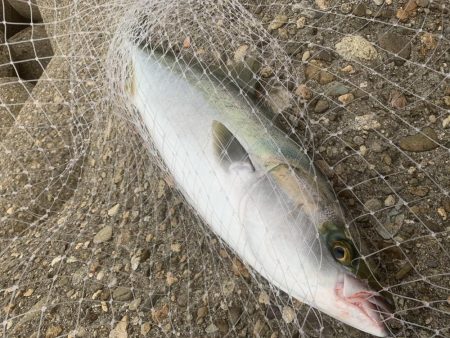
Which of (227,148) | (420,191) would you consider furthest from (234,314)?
(420,191)

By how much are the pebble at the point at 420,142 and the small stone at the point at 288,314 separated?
95 centimetres

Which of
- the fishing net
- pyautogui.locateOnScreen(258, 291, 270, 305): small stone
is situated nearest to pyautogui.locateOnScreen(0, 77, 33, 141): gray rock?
the fishing net

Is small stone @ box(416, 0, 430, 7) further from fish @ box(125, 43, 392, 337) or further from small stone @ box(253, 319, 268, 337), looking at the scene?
small stone @ box(253, 319, 268, 337)

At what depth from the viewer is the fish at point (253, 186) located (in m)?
1.74

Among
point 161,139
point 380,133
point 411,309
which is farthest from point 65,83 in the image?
point 411,309

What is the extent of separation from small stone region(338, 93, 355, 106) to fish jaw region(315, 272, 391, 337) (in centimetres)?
102

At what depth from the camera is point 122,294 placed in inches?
89.0

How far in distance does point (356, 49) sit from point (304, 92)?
385 millimetres

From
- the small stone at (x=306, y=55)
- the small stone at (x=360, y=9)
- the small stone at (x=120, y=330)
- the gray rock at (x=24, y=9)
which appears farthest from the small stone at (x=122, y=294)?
the gray rock at (x=24, y=9)

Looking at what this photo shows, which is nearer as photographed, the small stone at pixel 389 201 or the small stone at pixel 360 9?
the small stone at pixel 389 201

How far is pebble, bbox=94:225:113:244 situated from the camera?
2459 mm

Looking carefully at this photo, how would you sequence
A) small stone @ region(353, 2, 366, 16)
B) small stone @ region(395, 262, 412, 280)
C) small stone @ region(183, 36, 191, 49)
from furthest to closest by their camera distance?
small stone @ region(183, 36, 191, 49) < small stone @ region(353, 2, 366, 16) < small stone @ region(395, 262, 412, 280)

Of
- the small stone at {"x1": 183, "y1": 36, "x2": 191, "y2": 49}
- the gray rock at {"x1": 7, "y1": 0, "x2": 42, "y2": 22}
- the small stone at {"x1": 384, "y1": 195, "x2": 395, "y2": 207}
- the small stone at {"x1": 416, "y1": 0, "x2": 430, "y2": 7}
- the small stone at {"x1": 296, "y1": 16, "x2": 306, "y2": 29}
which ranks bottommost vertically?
the gray rock at {"x1": 7, "y1": 0, "x2": 42, "y2": 22}

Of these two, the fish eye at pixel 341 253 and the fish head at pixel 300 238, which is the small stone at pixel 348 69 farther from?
the fish eye at pixel 341 253
